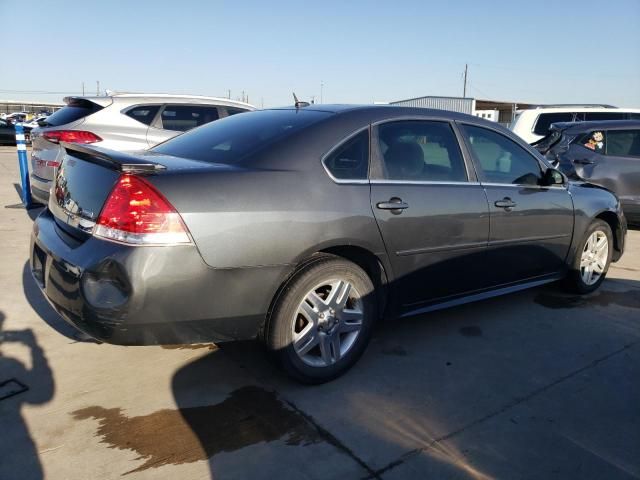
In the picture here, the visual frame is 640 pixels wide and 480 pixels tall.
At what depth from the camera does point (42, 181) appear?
19.5 ft

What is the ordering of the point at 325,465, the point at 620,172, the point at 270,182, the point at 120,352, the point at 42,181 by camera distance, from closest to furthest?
the point at 325,465 < the point at 270,182 < the point at 120,352 < the point at 42,181 < the point at 620,172

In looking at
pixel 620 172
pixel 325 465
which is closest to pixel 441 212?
pixel 325 465

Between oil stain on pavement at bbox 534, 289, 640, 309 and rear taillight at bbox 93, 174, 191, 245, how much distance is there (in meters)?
3.33

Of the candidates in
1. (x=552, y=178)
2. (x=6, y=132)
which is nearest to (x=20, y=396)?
(x=552, y=178)

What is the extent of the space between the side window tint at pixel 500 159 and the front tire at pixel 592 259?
924mm

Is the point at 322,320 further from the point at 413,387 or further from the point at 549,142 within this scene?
the point at 549,142

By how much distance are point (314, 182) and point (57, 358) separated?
1.90 metres

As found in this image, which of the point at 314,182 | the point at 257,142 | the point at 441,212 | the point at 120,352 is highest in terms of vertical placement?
the point at 257,142

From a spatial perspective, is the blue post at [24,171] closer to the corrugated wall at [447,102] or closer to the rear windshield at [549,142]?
the rear windshield at [549,142]

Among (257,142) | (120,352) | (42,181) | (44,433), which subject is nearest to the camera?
(44,433)

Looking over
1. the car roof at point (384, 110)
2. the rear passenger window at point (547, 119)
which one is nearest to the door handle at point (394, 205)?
the car roof at point (384, 110)

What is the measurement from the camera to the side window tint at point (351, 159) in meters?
3.02

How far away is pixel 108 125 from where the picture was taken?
6.26 metres

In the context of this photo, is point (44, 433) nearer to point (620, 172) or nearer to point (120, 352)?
point (120, 352)
